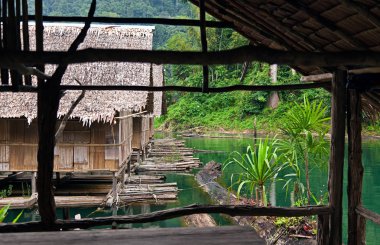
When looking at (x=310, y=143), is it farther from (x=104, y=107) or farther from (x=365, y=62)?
(x=104, y=107)

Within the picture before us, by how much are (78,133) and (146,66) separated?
76.9 inches

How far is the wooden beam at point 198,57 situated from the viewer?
2.30 m

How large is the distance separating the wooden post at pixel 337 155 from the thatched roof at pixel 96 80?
17.4ft

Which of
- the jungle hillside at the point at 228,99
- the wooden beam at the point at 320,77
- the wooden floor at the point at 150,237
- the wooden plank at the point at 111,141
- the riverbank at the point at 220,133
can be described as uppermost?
the jungle hillside at the point at 228,99

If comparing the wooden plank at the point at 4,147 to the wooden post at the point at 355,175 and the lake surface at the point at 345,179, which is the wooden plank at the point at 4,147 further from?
the wooden post at the point at 355,175

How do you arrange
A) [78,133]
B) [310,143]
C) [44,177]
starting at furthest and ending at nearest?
[78,133] → [310,143] → [44,177]

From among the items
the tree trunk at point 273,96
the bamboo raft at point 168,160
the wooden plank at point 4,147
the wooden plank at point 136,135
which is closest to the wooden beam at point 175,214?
the wooden plank at point 4,147

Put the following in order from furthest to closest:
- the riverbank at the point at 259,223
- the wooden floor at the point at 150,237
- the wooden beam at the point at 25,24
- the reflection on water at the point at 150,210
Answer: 1. the reflection on water at the point at 150,210
2. the riverbank at the point at 259,223
3. the wooden beam at the point at 25,24
4. the wooden floor at the point at 150,237

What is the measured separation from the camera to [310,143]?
5.45 metres

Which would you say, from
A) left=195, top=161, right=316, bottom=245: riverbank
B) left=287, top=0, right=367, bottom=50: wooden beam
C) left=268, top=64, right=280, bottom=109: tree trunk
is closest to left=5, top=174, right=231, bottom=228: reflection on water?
left=195, top=161, right=316, bottom=245: riverbank

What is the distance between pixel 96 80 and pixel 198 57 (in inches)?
244

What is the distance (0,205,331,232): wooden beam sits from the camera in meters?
2.78

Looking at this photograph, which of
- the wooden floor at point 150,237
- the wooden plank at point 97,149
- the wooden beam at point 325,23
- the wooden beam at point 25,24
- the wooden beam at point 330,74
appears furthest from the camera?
the wooden plank at point 97,149

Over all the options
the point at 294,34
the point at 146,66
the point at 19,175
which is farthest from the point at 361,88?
the point at 19,175
